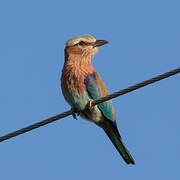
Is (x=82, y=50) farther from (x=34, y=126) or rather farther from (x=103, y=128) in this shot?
(x=34, y=126)

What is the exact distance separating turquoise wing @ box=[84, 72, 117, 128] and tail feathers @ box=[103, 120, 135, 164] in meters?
0.12

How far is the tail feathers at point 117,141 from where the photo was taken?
27.2 feet

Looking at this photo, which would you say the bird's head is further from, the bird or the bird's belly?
the bird's belly

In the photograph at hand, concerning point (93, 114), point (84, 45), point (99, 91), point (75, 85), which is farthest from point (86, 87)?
point (84, 45)

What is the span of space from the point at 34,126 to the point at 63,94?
204cm

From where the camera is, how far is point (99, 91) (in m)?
8.12

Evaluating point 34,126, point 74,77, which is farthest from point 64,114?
point 74,77

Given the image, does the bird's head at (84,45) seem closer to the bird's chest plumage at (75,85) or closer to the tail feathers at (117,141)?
the bird's chest plumage at (75,85)

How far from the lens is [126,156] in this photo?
830 cm

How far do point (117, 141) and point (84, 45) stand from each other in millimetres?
1732

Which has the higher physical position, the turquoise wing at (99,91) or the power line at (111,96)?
the turquoise wing at (99,91)

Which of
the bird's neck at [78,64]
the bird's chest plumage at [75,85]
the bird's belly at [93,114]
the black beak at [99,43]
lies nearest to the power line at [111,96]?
the bird's chest plumage at [75,85]

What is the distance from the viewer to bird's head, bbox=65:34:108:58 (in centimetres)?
848

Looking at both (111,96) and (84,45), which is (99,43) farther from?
(111,96)
